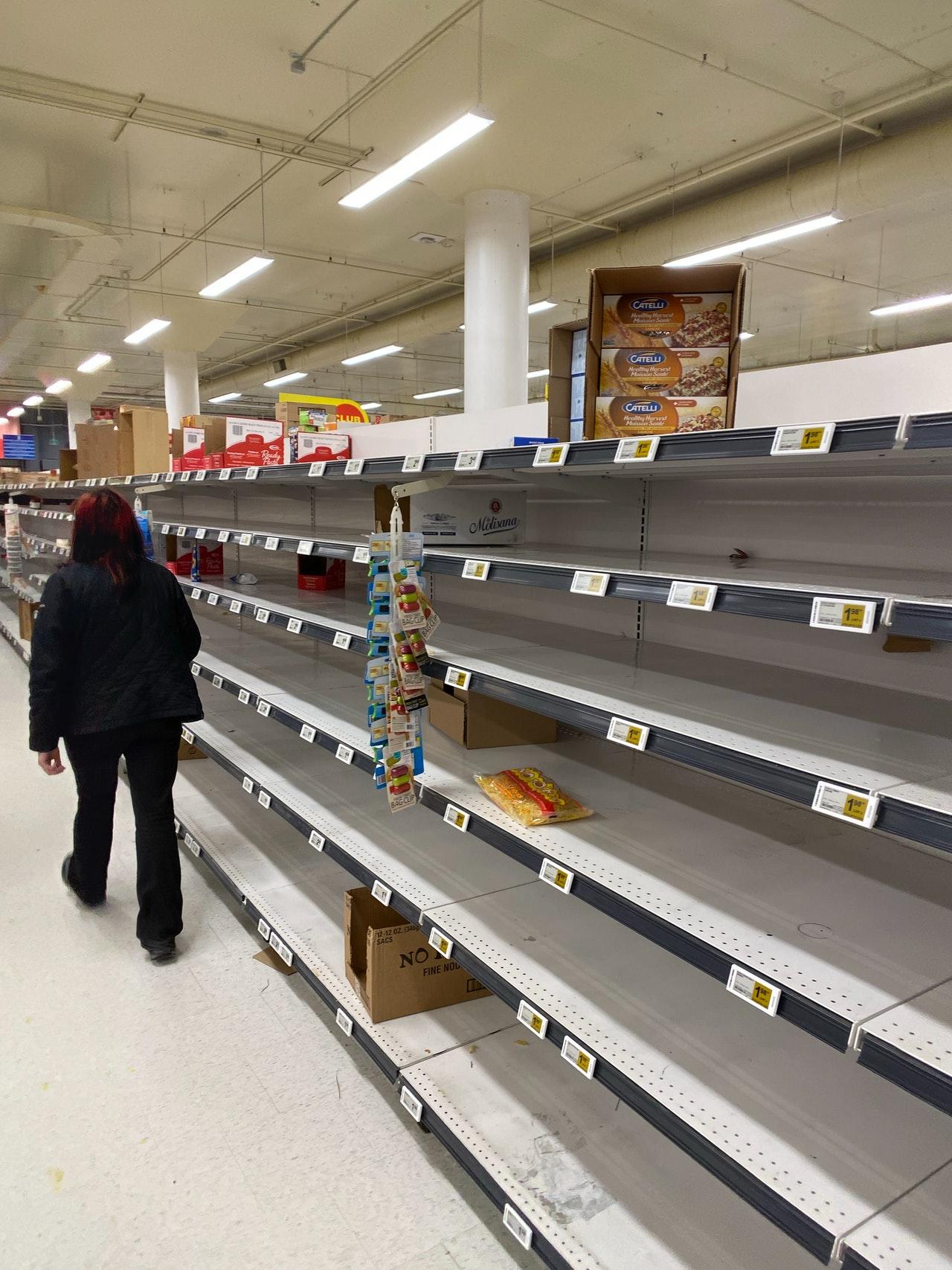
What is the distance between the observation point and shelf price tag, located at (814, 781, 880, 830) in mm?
1137

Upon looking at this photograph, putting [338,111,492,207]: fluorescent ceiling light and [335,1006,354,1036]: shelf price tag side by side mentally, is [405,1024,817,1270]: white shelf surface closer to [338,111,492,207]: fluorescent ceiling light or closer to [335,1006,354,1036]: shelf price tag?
[335,1006,354,1036]: shelf price tag

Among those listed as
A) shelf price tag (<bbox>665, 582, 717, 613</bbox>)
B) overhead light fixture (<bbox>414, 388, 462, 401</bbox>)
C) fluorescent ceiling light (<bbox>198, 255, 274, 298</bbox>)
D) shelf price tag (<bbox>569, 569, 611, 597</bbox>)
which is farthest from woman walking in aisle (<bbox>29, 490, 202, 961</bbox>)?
overhead light fixture (<bbox>414, 388, 462, 401</bbox>)

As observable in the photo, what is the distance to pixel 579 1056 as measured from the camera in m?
1.56

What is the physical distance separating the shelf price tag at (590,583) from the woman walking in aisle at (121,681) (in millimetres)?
1685

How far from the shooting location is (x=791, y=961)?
1334 mm

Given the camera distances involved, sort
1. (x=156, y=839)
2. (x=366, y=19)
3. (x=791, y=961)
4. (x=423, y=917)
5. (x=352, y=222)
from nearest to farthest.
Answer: (x=791, y=961), (x=423, y=917), (x=156, y=839), (x=366, y=19), (x=352, y=222)

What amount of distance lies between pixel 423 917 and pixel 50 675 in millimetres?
1452

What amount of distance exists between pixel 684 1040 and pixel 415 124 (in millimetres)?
6833

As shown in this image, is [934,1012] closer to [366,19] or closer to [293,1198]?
[293,1198]

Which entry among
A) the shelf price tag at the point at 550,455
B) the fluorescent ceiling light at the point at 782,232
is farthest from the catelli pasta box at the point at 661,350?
the fluorescent ceiling light at the point at 782,232

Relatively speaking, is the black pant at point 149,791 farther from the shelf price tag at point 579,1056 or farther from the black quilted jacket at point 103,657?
the shelf price tag at point 579,1056

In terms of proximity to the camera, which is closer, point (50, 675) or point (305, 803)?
point (50, 675)

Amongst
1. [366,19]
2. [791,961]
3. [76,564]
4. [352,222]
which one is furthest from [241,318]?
[791,961]

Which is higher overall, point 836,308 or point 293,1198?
point 836,308
